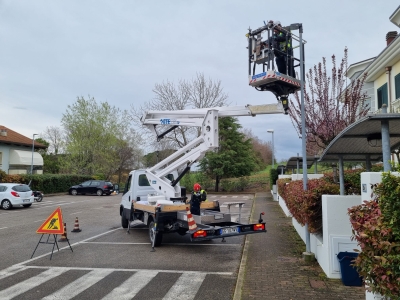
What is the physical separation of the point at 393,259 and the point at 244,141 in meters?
37.3

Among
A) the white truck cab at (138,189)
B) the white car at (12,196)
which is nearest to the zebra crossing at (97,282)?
the white truck cab at (138,189)

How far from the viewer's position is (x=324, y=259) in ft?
21.9

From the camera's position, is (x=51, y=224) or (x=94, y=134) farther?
(x=94, y=134)

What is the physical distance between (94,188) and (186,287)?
3012 cm

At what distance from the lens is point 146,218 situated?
1062 centimetres

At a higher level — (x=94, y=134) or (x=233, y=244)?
(x=94, y=134)

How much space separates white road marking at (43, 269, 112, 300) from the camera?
589 centimetres

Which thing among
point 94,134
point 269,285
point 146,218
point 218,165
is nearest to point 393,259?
point 269,285

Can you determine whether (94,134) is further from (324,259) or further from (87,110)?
(324,259)

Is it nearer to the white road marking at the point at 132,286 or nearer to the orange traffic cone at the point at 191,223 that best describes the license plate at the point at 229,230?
the orange traffic cone at the point at 191,223

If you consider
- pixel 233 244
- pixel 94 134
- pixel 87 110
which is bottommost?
pixel 233 244

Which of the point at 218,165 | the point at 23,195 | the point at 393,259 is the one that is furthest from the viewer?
the point at 218,165

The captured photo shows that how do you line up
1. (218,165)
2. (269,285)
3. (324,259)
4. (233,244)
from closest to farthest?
(269,285), (324,259), (233,244), (218,165)

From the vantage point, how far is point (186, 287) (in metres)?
6.24
